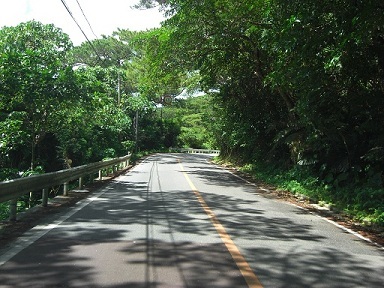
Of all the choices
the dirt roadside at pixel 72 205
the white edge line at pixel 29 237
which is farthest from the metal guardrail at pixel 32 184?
the white edge line at pixel 29 237

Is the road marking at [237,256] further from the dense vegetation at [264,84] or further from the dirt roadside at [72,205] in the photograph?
the dense vegetation at [264,84]

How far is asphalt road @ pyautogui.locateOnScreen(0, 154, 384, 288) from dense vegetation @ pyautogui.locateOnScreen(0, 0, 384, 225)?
8.64ft

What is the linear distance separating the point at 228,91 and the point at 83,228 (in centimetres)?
1606

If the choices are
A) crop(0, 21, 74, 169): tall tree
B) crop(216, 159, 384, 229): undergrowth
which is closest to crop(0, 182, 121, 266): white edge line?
crop(0, 21, 74, 169): tall tree

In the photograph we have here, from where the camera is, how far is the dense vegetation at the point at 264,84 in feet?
30.8

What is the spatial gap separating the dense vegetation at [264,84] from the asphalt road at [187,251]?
8.64 feet

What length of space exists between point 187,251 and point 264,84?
1169 cm

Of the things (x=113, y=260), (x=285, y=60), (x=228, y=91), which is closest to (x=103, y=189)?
(x=285, y=60)

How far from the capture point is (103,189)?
13297mm

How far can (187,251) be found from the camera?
5.67 meters

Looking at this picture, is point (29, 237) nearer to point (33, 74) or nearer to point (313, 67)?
point (33, 74)

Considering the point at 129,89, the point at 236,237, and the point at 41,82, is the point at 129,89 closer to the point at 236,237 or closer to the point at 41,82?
the point at 41,82

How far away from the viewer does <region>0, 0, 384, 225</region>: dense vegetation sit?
30.8 feet

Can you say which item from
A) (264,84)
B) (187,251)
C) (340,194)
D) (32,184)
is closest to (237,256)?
(187,251)
